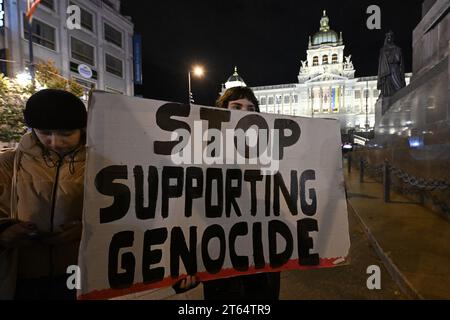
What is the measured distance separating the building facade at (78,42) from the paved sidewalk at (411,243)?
61.8 ft

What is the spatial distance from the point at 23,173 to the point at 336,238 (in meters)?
2.08

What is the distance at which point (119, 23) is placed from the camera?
1168 inches

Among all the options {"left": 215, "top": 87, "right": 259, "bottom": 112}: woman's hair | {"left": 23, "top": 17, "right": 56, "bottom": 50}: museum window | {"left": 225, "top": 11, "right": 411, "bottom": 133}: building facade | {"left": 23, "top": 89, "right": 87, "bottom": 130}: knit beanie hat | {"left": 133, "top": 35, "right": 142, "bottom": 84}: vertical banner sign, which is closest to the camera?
{"left": 23, "top": 89, "right": 87, "bottom": 130}: knit beanie hat

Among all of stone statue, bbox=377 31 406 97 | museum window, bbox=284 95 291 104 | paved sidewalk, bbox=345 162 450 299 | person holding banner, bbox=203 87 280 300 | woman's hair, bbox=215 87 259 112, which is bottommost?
paved sidewalk, bbox=345 162 450 299

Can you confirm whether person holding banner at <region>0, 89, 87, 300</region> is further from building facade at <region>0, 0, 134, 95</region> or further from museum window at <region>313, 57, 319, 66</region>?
museum window at <region>313, 57, 319, 66</region>

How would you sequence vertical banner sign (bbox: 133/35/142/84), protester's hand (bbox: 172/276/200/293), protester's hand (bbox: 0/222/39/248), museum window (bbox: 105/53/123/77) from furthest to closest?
1. vertical banner sign (bbox: 133/35/142/84)
2. museum window (bbox: 105/53/123/77)
3. protester's hand (bbox: 172/276/200/293)
4. protester's hand (bbox: 0/222/39/248)

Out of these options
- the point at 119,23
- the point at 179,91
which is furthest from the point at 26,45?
the point at 179,91

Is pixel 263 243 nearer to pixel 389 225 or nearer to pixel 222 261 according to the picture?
pixel 222 261

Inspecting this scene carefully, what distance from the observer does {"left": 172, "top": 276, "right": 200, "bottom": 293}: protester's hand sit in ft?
5.27

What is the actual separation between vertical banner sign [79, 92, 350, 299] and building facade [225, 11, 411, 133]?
76.1 m

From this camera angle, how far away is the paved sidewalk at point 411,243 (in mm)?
2757

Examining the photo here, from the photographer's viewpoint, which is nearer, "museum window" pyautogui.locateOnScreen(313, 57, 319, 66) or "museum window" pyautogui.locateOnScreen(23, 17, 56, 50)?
"museum window" pyautogui.locateOnScreen(23, 17, 56, 50)

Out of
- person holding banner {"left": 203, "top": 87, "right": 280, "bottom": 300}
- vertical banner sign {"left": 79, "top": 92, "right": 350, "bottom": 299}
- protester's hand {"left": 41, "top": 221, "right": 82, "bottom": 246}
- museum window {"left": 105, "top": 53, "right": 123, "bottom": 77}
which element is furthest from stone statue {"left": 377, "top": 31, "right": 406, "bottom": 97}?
museum window {"left": 105, "top": 53, "right": 123, "bottom": 77}

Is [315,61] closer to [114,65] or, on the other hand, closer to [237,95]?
[114,65]
